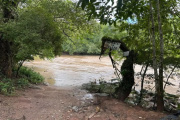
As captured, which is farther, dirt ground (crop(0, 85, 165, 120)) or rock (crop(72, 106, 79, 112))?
rock (crop(72, 106, 79, 112))

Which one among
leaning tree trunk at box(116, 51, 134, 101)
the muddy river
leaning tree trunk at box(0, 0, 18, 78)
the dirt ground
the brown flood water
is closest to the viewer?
the dirt ground

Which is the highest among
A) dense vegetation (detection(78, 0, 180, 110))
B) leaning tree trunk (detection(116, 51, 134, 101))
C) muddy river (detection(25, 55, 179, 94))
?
dense vegetation (detection(78, 0, 180, 110))

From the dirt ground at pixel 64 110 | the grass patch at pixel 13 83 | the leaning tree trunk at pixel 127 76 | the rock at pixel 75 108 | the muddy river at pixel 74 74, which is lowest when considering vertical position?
the muddy river at pixel 74 74

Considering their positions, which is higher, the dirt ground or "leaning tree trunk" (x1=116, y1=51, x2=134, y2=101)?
"leaning tree trunk" (x1=116, y1=51, x2=134, y2=101)

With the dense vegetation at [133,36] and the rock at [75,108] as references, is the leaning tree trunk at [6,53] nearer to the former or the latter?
the dense vegetation at [133,36]

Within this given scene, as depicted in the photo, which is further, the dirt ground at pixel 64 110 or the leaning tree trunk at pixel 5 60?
the leaning tree trunk at pixel 5 60

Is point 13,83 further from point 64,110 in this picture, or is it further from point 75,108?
point 75,108

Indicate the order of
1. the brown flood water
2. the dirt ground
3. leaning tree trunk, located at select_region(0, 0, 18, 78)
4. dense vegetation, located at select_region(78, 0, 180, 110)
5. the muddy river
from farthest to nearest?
1. the brown flood water
2. the muddy river
3. leaning tree trunk, located at select_region(0, 0, 18, 78)
4. dense vegetation, located at select_region(78, 0, 180, 110)
5. the dirt ground

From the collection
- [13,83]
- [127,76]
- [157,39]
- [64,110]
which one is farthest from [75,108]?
[157,39]

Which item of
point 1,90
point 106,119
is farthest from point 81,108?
point 1,90

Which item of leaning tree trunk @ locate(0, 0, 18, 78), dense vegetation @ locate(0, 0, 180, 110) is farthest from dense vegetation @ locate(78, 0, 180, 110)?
leaning tree trunk @ locate(0, 0, 18, 78)

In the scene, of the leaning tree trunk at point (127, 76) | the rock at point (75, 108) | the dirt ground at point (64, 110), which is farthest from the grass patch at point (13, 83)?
the leaning tree trunk at point (127, 76)

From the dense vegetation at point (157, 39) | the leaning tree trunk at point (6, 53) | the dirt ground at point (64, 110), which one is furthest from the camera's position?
the leaning tree trunk at point (6, 53)

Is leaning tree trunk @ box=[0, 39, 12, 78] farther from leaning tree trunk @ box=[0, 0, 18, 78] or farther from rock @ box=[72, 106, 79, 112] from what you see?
rock @ box=[72, 106, 79, 112]
